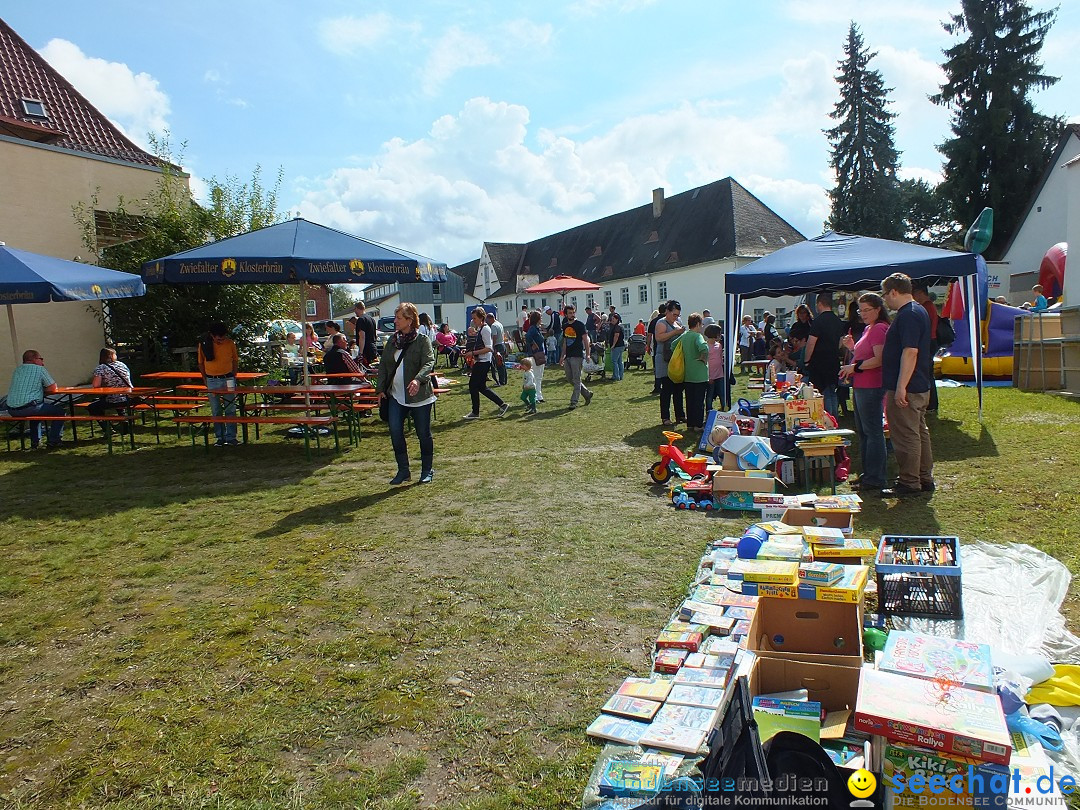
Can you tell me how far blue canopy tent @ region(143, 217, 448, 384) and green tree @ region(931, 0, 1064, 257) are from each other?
3631cm

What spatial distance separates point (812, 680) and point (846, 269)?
7.42 meters

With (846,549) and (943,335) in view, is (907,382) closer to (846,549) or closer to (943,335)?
(846,549)

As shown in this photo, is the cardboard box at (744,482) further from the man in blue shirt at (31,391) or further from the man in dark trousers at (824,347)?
the man in blue shirt at (31,391)

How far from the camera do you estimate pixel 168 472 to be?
834 cm

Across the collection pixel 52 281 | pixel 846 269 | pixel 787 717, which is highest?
pixel 52 281

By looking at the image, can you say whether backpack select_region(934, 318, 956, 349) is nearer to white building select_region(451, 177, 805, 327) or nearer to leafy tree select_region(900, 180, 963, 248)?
white building select_region(451, 177, 805, 327)

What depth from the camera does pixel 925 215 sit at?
143ft

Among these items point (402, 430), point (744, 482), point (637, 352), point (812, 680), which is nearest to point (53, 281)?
point (402, 430)

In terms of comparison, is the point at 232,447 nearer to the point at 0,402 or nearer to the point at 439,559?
the point at 0,402

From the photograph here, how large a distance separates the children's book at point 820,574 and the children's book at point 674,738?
3.00ft

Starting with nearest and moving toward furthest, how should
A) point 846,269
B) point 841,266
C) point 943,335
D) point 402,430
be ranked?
point 402,430
point 846,269
point 841,266
point 943,335

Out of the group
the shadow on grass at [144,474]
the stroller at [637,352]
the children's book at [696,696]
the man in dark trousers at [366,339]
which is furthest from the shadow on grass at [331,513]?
the stroller at [637,352]

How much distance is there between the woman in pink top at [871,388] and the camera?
6.13m

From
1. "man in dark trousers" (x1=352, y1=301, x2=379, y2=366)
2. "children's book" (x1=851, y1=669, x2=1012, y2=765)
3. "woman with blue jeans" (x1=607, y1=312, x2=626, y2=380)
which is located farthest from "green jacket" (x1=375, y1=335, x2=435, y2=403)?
"woman with blue jeans" (x1=607, y1=312, x2=626, y2=380)
